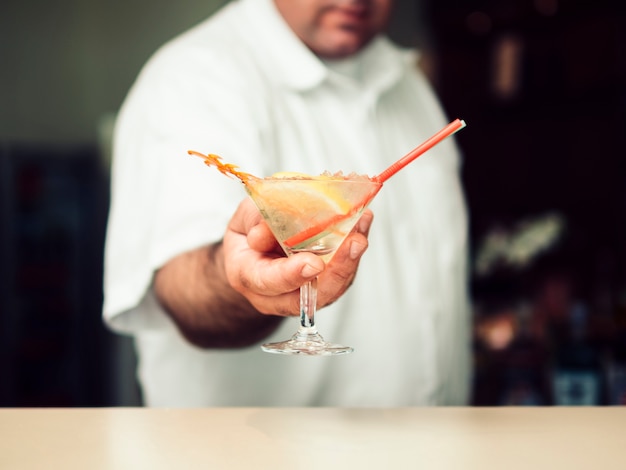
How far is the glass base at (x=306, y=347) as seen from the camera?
1157 mm

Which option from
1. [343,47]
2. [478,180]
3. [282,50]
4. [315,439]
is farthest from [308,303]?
[478,180]

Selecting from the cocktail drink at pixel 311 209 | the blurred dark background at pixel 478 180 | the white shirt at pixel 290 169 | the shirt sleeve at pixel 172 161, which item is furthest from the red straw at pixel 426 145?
the blurred dark background at pixel 478 180

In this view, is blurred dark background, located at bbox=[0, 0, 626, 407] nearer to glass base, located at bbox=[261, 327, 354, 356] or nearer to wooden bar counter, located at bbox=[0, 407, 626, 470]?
wooden bar counter, located at bbox=[0, 407, 626, 470]

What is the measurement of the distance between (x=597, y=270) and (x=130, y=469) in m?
2.25

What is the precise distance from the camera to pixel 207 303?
1.72 m

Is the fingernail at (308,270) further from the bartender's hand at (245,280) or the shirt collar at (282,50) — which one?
the shirt collar at (282,50)

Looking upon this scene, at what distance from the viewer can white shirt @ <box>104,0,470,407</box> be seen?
85.6 inches

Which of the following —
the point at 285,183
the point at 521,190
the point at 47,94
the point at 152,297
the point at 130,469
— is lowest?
the point at 130,469

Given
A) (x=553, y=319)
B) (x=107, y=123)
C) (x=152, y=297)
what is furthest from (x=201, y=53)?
(x=553, y=319)

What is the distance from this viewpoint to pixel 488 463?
3.36ft

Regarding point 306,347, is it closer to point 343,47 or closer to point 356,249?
point 356,249

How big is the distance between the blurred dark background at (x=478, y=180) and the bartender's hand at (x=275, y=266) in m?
1.42

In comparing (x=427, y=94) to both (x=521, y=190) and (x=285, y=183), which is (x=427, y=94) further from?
(x=285, y=183)

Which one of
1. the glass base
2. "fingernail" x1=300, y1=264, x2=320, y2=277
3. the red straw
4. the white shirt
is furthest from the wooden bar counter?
the white shirt
